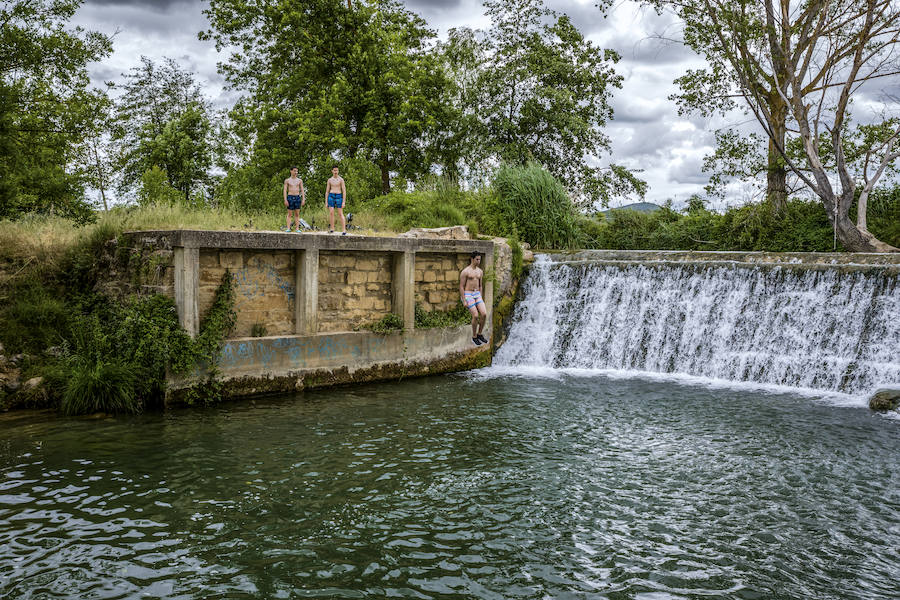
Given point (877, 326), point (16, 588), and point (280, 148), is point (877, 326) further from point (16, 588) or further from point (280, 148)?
point (280, 148)

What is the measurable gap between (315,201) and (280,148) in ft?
7.20

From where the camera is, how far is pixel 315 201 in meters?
23.3

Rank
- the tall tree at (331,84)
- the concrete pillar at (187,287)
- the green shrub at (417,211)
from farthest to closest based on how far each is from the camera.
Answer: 1. the tall tree at (331,84)
2. the green shrub at (417,211)
3. the concrete pillar at (187,287)

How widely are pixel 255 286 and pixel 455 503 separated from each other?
6.41 meters

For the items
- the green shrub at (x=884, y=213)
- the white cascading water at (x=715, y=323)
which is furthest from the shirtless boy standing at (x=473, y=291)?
the green shrub at (x=884, y=213)

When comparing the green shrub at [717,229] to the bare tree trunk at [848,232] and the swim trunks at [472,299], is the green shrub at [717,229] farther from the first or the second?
the swim trunks at [472,299]

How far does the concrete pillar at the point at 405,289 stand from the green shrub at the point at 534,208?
4.88m

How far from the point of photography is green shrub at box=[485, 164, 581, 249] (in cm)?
1820

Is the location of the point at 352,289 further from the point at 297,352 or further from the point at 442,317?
the point at 442,317

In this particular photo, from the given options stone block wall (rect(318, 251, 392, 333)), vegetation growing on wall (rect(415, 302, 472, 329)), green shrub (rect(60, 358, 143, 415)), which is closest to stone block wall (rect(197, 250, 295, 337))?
stone block wall (rect(318, 251, 392, 333))

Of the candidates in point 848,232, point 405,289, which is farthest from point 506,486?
point 848,232

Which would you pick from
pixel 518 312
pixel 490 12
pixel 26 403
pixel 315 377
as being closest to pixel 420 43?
pixel 490 12

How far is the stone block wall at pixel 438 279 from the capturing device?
14070mm

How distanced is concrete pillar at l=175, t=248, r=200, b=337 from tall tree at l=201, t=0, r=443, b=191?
12.9 m
